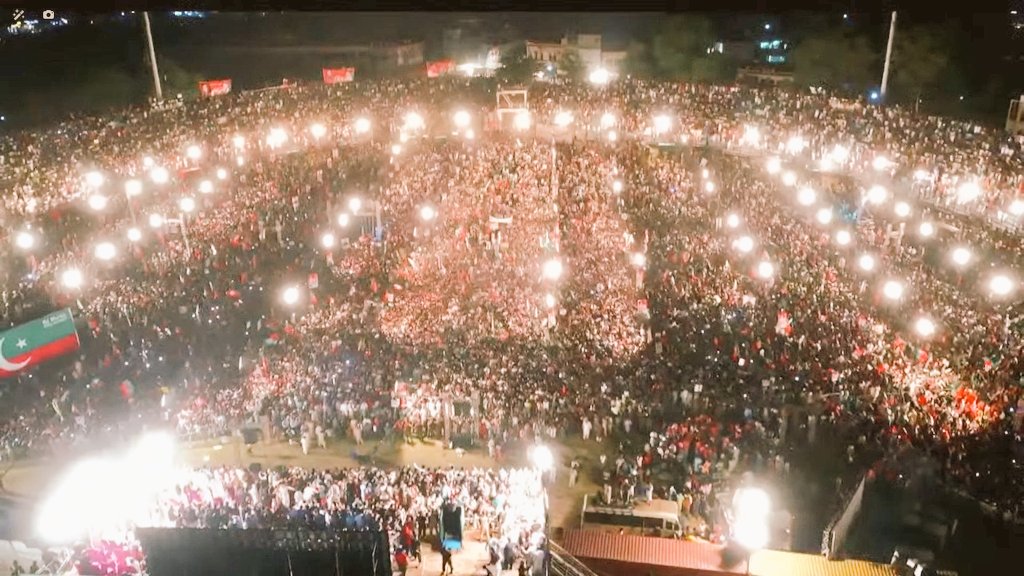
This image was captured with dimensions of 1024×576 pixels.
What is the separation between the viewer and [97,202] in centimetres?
2266

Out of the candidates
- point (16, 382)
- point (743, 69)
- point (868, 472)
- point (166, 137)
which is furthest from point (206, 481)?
point (743, 69)

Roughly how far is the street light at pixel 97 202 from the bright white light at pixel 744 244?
1912cm

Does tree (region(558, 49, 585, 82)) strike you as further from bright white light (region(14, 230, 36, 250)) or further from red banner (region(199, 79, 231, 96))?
bright white light (region(14, 230, 36, 250))

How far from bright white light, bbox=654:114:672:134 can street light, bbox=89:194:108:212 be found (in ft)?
67.1

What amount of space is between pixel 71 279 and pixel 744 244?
1762 cm

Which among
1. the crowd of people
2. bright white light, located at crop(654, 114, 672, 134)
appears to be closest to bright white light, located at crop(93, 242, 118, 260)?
the crowd of people

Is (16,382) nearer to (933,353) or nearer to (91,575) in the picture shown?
(91,575)

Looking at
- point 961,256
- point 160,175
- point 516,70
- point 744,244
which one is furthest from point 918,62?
point 160,175

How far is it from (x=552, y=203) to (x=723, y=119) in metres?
10.4

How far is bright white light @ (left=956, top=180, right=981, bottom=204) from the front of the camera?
816 inches

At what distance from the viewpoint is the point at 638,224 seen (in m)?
22.8

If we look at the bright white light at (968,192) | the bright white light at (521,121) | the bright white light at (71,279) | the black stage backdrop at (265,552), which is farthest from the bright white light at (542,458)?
the bright white light at (521,121)

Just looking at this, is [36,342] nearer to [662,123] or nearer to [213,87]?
[213,87]

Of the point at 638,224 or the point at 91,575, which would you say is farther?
the point at 638,224
